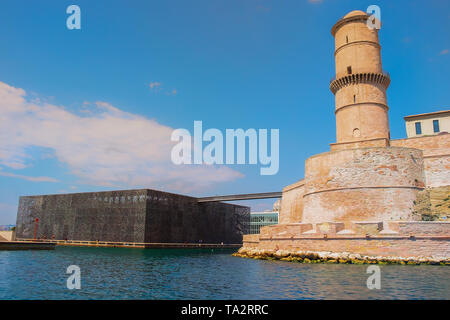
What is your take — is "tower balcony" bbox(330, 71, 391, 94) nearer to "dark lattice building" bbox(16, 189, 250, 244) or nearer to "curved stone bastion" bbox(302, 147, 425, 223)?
"curved stone bastion" bbox(302, 147, 425, 223)

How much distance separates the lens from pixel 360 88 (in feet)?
118

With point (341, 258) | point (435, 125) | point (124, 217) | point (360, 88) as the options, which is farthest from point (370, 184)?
point (124, 217)

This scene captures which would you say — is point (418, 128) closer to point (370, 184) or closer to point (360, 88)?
point (360, 88)

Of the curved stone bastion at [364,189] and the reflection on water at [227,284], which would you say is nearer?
the reflection on water at [227,284]

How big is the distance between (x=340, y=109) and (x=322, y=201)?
11.3m

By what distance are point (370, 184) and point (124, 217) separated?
36112mm

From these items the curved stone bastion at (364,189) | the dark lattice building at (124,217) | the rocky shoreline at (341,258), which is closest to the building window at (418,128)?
the curved stone bastion at (364,189)

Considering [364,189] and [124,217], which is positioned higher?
[364,189]

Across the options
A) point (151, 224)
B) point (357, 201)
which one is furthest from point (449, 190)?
point (151, 224)

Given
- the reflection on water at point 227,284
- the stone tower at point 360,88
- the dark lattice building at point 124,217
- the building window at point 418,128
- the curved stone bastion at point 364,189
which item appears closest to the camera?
the reflection on water at point 227,284

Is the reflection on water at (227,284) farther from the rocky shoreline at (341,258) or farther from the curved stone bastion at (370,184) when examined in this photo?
the curved stone bastion at (370,184)

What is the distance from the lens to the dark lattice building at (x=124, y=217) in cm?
5122

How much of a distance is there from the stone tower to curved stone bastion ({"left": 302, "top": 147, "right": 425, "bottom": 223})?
5.48 metres

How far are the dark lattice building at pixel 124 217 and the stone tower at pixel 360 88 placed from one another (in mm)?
28576
